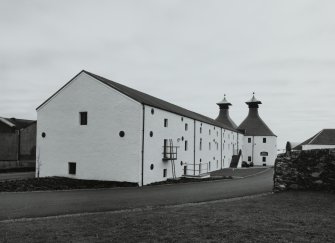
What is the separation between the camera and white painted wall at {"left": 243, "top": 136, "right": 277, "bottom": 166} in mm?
64500

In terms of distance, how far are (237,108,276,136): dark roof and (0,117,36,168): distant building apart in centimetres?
4037

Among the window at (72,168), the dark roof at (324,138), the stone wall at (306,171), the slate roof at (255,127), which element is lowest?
the window at (72,168)

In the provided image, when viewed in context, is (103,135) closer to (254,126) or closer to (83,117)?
(83,117)

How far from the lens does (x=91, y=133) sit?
24.8 metres

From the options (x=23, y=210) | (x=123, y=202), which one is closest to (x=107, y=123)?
(x=123, y=202)

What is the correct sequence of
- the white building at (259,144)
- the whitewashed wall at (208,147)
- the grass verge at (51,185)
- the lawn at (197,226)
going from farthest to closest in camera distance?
the white building at (259,144) < the whitewashed wall at (208,147) < the grass verge at (51,185) < the lawn at (197,226)

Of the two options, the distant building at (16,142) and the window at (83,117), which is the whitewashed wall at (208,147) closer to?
the window at (83,117)

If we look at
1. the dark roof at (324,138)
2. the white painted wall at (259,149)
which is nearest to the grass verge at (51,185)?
the dark roof at (324,138)

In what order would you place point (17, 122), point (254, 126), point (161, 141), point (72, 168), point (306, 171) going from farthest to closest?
point (254, 126) → point (17, 122) → point (161, 141) → point (72, 168) → point (306, 171)

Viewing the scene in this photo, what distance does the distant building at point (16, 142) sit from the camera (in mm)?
42281

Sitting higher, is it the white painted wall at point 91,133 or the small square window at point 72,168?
the white painted wall at point 91,133

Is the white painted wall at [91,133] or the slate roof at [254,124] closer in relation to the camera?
the white painted wall at [91,133]

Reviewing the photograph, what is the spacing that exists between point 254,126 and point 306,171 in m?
54.3

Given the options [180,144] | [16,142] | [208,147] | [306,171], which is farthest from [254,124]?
[306,171]
